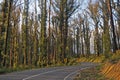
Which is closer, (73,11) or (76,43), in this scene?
(73,11)

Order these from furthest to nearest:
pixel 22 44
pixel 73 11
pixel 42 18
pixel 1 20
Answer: pixel 22 44 < pixel 42 18 < pixel 73 11 < pixel 1 20

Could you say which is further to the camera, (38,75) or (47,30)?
(47,30)

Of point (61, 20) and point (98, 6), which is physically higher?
point (98, 6)

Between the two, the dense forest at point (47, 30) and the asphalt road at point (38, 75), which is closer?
the asphalt road at point (38, 75)

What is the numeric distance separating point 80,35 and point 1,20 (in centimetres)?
5085

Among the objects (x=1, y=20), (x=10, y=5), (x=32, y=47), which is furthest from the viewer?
(x=32, y=47)

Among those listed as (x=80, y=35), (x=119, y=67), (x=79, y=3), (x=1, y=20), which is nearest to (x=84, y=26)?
(x=80, y=35)

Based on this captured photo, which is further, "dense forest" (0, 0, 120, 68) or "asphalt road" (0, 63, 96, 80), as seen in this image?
"dense forest" (0, 0, 120, 68)

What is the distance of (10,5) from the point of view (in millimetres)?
40344

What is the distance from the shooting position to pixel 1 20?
148ft

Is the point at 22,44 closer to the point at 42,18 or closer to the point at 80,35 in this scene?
the point at 42,18

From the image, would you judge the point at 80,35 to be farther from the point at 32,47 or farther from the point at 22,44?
the point at 22,44

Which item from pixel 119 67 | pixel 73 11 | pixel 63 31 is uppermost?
pixel 73 11

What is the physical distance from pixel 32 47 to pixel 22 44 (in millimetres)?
8231
